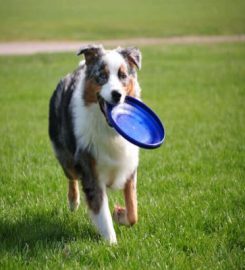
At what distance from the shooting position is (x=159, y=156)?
9156 mm

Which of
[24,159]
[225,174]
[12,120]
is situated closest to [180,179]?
[225,174]

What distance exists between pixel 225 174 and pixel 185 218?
192 cm

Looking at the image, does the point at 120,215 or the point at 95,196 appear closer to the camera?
the point at 95,196

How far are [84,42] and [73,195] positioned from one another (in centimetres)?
2365

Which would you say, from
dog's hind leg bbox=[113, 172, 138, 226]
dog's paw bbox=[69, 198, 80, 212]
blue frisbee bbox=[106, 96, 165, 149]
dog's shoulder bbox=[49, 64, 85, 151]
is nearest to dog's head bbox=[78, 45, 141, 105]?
blue frisbee bbox=[106, 96, 165, 149]

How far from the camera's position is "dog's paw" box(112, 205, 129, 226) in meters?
6.22

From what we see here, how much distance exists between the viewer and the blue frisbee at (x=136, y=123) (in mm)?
5852

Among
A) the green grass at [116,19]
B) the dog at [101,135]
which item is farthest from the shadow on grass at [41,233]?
the green grass at [116,19]

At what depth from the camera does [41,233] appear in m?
6.05

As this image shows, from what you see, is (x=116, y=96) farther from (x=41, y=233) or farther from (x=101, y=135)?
(x=41, y=233)

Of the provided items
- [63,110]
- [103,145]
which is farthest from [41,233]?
[63,110]

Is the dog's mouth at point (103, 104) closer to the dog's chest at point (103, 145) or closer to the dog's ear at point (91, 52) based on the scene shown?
the dog's chest at point (103, 145)

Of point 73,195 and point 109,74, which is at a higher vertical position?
point 109,74

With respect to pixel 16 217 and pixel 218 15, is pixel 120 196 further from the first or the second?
pixel 218 15
